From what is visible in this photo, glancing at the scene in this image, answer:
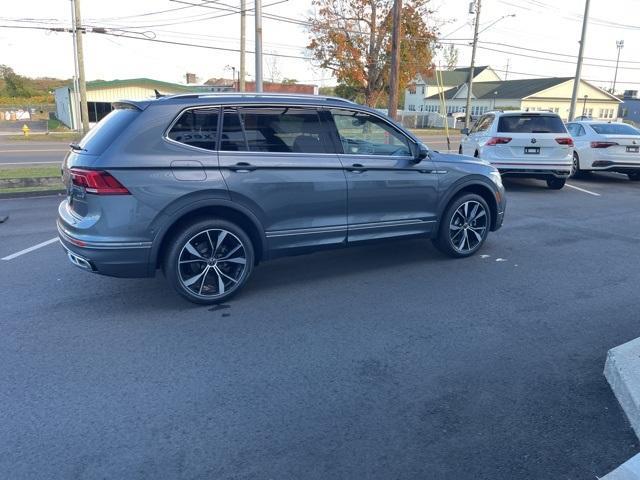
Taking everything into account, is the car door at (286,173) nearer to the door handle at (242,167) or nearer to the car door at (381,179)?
the door handle at (242,167)

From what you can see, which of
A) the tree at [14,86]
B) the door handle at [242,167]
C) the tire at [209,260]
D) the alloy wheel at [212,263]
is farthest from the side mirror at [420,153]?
the tree at [14,86]

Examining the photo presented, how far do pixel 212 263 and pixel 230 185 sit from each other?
0.74 meters

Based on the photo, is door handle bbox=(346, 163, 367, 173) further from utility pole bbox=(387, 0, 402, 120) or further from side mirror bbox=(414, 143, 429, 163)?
utility pole bbox=(387, 0, 402, 120)

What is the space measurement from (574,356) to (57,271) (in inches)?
207

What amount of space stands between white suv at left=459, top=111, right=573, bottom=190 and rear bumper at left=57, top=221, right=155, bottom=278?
866 centimetres

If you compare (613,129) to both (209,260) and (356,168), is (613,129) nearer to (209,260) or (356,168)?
(356,168)

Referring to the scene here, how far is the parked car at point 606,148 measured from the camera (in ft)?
40.8

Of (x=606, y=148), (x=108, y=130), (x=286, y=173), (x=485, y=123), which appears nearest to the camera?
(x=108, y=130)

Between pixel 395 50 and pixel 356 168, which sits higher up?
pixel 395 50

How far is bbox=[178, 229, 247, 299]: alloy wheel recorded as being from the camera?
4.78 meters

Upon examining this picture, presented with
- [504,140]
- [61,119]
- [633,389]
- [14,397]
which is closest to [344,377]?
[633,389]

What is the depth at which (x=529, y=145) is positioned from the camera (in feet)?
36.2

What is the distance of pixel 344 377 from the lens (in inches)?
143

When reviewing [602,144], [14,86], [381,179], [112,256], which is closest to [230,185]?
[112,256]
